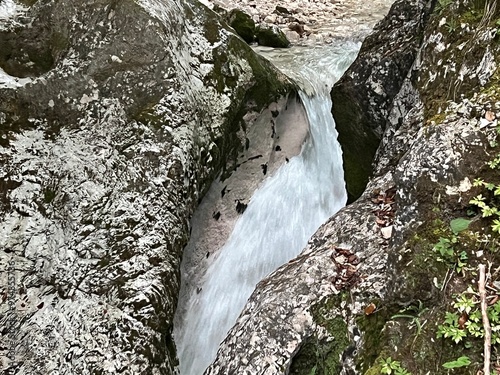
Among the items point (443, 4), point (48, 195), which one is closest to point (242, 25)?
point (443, 4)

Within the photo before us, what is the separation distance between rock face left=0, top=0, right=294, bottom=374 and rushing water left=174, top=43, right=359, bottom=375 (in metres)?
0.71

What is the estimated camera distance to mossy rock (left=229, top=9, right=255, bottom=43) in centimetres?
1007

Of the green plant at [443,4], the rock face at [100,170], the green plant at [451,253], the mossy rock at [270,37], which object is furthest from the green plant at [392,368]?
the mossy rock at [270,37]

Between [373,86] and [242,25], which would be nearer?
[373,86]

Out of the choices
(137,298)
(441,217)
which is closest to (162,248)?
(137,298)

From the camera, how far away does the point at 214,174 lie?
5.50 meters

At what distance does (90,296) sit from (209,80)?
2.81 m

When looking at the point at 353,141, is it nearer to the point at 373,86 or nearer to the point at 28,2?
the point at 373,86

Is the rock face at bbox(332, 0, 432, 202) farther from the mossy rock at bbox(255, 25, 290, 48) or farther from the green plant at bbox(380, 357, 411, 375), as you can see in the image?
the mossy rock at bbox(255, 25, 290, 48)

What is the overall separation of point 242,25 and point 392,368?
29.8 ft

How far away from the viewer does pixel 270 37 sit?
982cm

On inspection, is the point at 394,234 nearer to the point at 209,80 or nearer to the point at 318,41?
the point at 209,80

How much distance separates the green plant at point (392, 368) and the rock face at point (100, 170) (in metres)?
2.27

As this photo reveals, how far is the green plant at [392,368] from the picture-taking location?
92.6 inches
